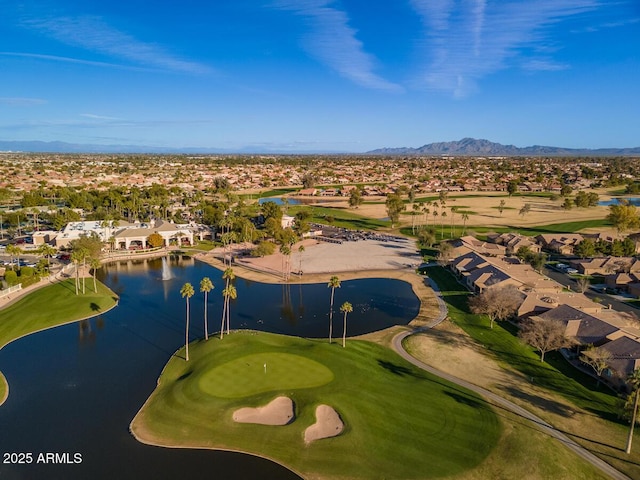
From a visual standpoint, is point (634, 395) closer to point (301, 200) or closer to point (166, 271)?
point (166, 271)

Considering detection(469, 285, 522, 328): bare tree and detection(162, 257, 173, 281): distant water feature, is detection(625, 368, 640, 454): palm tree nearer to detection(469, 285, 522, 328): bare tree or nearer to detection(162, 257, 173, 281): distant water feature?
detection(469, 285, 522, 328): bare tree

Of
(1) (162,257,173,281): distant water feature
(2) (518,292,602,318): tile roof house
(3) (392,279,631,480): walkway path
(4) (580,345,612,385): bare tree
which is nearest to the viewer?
(3) (392,279,631,480): walkway path

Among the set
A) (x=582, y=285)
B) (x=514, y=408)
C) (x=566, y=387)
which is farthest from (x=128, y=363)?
(x=582, y=285)

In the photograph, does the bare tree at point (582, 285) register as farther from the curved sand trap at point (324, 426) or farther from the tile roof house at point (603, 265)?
the curved sand trap at point (324, 426)

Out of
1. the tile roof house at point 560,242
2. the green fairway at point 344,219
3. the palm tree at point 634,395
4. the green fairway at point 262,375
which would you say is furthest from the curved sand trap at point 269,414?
the green fairway at point 344,219

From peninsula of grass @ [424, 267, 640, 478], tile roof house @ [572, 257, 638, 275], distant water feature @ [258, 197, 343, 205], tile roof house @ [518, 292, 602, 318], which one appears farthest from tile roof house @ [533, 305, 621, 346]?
distant water feature @ [258, 197, 343, 205]

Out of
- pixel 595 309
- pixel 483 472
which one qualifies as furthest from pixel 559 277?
pixel 483 472
